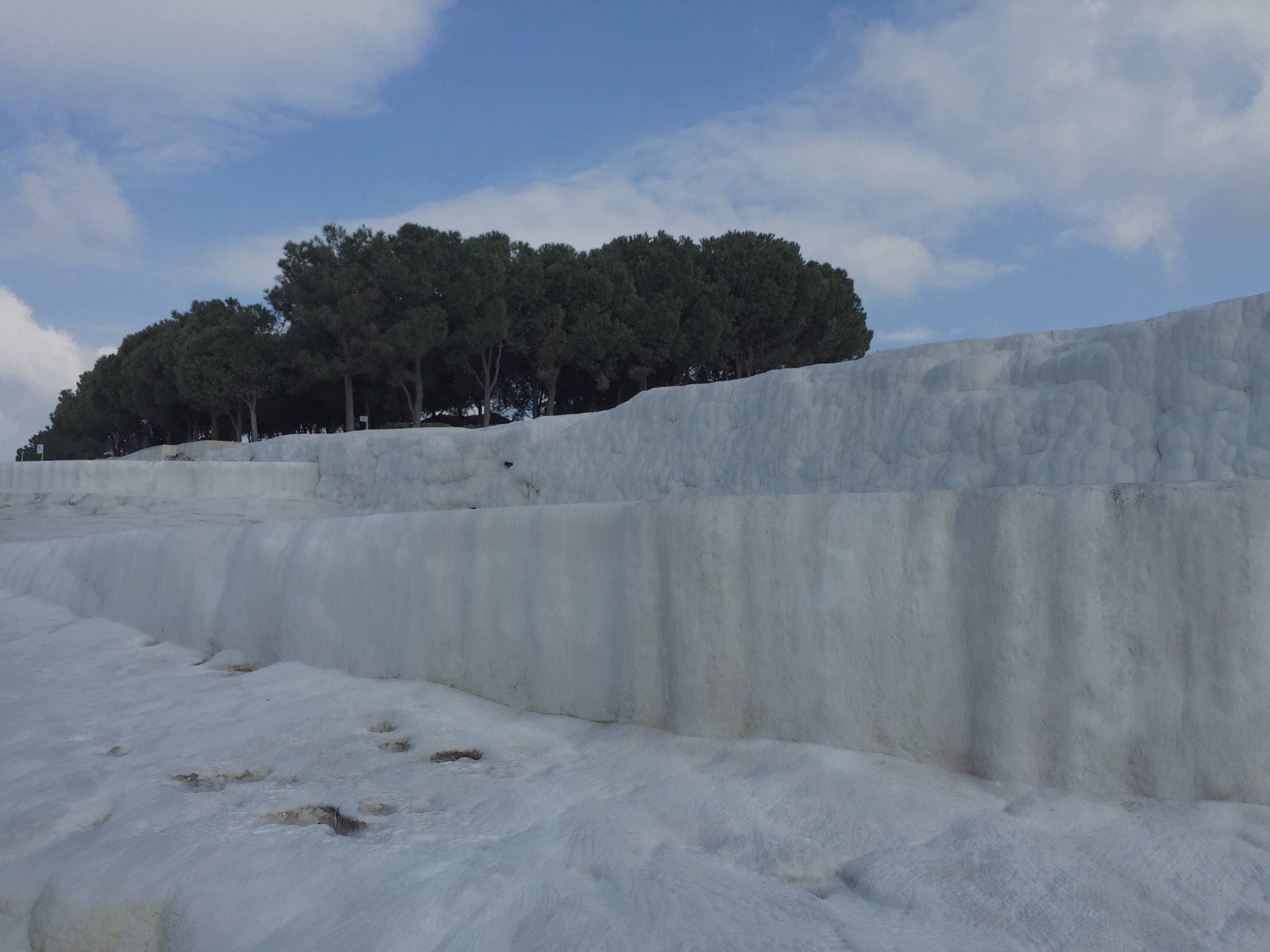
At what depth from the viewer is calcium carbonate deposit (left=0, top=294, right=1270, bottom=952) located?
1.83 meters

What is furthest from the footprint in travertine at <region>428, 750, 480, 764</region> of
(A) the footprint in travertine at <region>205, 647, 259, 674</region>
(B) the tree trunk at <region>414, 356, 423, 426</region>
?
(B) the tree trunk at <region>414, 356, 423, 426</region>

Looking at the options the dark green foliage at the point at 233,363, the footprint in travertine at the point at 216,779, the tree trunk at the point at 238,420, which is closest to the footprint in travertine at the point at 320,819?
the footprint in travertine at the point at 216,779

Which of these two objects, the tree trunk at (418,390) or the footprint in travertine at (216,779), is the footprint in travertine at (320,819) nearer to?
the footprint in travertine at (216,779)

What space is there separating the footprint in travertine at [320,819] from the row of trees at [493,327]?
21.4 m

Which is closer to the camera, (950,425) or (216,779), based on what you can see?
(216,779)

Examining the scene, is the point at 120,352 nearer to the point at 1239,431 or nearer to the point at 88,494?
the point at 88,494

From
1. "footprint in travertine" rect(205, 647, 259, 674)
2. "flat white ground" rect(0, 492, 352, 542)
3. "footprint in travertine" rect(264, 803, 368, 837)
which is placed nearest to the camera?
"footprint in travertine" rect(264, 803, 368, 837)

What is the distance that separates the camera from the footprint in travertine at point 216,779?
2666mm

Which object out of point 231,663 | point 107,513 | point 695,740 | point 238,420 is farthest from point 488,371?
point 695,740

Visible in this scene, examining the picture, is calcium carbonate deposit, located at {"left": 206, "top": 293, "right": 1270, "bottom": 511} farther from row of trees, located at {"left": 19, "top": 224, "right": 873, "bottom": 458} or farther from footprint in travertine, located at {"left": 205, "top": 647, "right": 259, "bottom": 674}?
row of trees, located at {"left": 19, "top": 224, "right": 873, "bottom": 458}

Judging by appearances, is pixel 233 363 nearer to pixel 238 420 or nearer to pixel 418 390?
pixel 238 420

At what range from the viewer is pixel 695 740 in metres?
2.68

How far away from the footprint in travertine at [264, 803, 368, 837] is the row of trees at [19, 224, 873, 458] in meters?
21.4

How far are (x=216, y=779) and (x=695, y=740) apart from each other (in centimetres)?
151
